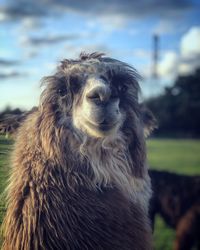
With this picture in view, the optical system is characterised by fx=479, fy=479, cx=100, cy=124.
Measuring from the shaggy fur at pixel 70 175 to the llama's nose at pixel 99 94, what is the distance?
12 millimetres

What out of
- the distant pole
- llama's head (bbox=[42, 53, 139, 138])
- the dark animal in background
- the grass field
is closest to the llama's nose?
llama's head (bbox=[42, 53, 139, 138])

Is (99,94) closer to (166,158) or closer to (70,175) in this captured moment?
(70,175)

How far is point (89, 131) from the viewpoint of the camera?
1724 millimetres

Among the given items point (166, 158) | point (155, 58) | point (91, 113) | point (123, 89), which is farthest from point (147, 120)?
point (166, 158)

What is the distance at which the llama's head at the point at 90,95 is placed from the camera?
1669 millimetres

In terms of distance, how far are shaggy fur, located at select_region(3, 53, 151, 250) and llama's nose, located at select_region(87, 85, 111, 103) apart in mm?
12

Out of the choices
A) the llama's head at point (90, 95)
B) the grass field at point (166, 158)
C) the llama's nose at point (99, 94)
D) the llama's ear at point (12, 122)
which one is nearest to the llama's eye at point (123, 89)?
the llama's head at point (90, 95)

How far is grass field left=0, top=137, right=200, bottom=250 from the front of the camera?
1.78m

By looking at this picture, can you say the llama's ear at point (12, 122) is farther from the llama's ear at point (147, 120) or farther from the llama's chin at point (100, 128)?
the llama's ear at point (147, 120)

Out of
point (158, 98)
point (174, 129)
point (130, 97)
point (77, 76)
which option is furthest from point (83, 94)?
point (174, 129)

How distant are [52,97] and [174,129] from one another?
4.84 ft

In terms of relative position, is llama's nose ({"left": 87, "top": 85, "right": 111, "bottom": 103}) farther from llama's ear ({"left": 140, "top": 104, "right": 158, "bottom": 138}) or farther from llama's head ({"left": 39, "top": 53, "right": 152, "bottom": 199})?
llama's ear ({"left": 140, "top": 104, "right": 158, "bottom": 138})

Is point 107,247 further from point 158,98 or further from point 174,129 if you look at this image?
point 174,129

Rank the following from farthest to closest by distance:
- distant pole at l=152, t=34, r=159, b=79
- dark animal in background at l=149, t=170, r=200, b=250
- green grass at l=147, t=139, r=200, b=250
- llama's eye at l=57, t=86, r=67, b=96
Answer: dark animal in background at l=149, t=170, r=200, b=250, green grass at l=147, t=139, r=200, b=250, distant pole at l=152, t=34, r=159, b=79, llama's eye at l=57, t=86, r=67, b=96
